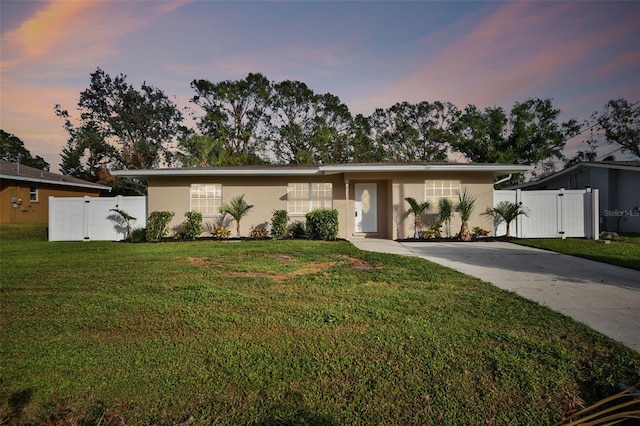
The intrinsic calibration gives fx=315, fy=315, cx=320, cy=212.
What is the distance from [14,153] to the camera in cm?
3859

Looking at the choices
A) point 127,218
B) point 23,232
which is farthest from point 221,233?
point 23,232

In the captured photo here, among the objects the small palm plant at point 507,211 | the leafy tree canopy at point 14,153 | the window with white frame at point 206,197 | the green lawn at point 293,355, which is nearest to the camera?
the green lawn at point 293,355

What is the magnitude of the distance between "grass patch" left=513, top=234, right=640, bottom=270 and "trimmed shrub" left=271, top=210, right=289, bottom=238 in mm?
8087

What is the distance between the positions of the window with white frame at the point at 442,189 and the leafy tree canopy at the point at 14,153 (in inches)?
1766

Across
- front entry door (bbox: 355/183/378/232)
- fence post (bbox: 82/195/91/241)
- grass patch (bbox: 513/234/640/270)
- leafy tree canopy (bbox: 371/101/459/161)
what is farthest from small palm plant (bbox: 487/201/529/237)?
leafy tree canopy (bbox: 371/101/459/161)

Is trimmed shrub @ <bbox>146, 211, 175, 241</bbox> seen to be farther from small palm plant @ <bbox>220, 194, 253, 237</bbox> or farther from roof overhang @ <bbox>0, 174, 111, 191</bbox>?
roof overhang @ <bbox>0, 174, 111, 191</bbox>

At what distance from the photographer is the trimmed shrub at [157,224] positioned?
11.2 metres

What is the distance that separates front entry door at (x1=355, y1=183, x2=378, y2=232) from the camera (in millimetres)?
12617

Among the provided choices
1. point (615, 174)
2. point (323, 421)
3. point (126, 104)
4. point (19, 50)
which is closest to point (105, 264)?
point (19, 50)

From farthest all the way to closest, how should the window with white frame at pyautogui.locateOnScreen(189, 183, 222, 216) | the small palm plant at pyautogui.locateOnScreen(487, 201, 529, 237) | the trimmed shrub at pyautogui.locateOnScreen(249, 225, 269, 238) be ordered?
the window with white frame at pyautogui.locateOnScreen(189, 183, 222, 216)
the trimmed shrub at pyautogui.locateOnScreen(249, 225, 269, 238)
the small palm plant at pyautogui.locateOnScreen(487, 201, 529, 237)

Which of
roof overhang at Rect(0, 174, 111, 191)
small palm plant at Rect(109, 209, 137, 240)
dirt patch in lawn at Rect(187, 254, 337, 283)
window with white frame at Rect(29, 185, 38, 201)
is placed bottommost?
dirt patch in lawn at Rect(187, 254, 337, 283)

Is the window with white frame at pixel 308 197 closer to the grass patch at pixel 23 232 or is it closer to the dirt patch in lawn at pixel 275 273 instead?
the dirt patch in lawn at pixel 275 273

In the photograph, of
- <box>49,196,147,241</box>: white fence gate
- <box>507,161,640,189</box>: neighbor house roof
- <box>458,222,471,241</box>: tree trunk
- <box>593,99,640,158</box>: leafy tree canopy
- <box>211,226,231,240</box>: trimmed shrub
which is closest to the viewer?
<box>458,222,471,241</box>: tree trunk

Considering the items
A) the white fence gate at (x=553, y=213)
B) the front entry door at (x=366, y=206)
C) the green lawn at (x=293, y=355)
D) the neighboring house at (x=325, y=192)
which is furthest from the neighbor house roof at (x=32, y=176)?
the white fence gate at (x=553, y=213)
